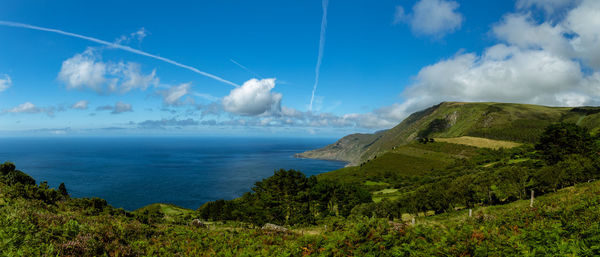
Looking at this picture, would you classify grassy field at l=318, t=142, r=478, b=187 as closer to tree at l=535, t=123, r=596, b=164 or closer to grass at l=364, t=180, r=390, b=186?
grass at l=364, t=180, r=390, b=186

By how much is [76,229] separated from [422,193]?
60.3 meters

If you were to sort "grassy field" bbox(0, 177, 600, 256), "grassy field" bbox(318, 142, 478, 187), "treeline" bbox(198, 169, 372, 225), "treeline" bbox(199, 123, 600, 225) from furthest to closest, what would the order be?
"grassy field" bbox(318, 142, 478, 187), "treeline" bbox(198, 169, 372, 225), "treeline" bbox(199, 123, 600, 225), "grassy field" bbox(0, 177, 600, 256)

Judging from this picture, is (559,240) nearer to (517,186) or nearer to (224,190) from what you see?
(517,186)

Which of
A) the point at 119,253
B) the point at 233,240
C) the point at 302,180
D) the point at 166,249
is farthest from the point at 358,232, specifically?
the point at 302,180

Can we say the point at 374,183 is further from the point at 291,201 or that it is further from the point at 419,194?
the point at 291,201

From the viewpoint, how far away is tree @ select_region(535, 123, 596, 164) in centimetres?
6720

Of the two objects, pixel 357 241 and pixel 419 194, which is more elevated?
pixel 357 241

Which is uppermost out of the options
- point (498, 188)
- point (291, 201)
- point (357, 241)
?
point (357, 241)

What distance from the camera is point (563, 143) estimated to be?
229 ft

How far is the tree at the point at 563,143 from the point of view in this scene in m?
67.2

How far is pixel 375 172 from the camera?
15725 cm

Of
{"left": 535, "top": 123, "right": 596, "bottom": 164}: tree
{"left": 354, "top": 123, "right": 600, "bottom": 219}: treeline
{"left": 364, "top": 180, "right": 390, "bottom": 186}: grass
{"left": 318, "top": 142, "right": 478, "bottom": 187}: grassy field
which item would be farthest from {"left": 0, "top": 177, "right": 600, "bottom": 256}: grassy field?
{"left": 318, "top": 142, "right": 478, "bottom": 187}: grassy field

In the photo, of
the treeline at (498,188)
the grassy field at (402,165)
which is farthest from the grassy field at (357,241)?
the grassy field at (402,165)

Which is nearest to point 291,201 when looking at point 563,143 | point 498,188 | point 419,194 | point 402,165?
point 419,194
